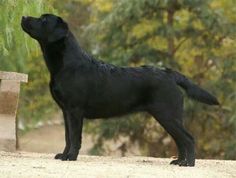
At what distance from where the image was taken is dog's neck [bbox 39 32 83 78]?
8773 mm

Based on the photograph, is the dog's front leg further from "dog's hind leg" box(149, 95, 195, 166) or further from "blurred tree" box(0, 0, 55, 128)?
"blurred tree" box(0, 0, 55, 128)

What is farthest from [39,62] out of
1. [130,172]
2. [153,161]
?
[130,172]

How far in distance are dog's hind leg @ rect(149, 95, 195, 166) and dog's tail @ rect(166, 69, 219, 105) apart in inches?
10.8

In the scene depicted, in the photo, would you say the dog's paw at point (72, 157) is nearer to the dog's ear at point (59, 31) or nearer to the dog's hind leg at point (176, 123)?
the dog's hind leg at point (176, 123)

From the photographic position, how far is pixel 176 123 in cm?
892

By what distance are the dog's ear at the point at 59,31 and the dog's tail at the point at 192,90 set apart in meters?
1.42

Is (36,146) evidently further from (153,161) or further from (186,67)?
(153,161)

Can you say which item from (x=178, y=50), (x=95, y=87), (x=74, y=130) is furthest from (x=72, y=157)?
(x=178, y=50)

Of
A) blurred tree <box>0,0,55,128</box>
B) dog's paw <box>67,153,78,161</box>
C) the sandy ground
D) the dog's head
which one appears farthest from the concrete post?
dog's paw <box>67,153,78,161</box>

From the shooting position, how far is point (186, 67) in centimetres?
1873

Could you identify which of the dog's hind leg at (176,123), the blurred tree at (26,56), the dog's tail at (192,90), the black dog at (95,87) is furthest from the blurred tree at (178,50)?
the black dog at (95,87)

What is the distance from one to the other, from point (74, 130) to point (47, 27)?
1.29 m

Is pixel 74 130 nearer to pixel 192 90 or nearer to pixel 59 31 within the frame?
pixel 59 31

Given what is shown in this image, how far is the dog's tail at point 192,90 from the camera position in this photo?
9055 millimetres
